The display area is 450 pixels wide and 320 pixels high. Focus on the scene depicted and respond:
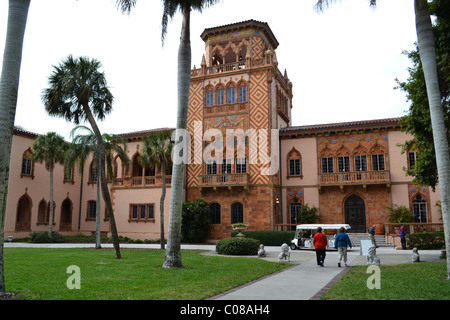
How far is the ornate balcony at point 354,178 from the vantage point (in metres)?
29.9

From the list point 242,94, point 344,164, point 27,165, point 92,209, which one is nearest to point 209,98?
point 242,94

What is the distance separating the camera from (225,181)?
3225 cm

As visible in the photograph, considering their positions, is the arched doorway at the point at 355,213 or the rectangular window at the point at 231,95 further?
the rectangular window at the point at 231,95

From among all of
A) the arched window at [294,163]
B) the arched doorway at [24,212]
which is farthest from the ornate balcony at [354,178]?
the arched doorway at [24,212]

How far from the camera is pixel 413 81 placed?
17.4 meters

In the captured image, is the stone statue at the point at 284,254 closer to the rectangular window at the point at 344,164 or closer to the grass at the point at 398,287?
the grass at the point at 398,287

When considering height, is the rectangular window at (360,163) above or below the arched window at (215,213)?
above

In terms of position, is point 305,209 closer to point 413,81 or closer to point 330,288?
point 413,81

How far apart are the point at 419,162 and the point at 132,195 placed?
2619 centimetres

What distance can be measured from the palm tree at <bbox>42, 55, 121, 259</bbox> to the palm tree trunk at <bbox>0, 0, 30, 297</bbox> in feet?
33.3

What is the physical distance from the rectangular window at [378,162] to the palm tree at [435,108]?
66.9 feet

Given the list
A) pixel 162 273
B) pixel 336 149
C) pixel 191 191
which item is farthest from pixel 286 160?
pixel 162 273

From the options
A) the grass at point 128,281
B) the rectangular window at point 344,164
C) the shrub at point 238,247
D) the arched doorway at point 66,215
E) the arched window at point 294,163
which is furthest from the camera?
the arched doorway at point 66,215
